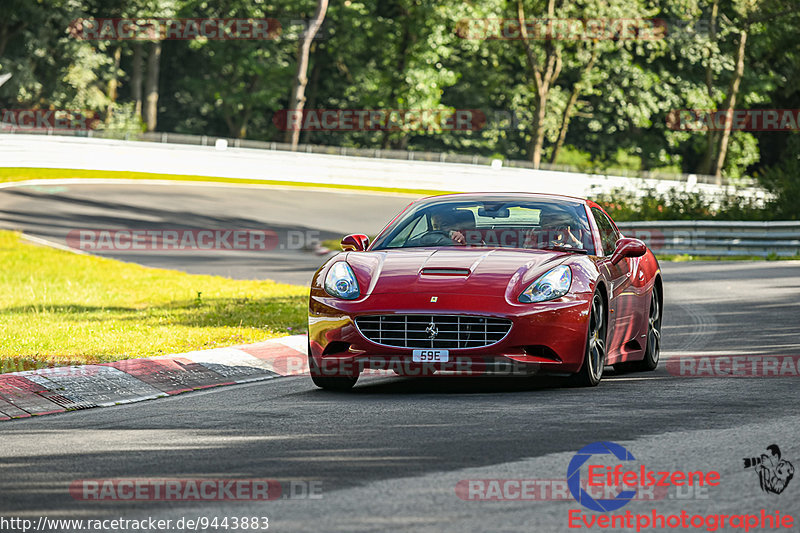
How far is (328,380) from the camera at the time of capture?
8.73 m

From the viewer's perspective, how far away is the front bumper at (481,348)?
8.06 meters

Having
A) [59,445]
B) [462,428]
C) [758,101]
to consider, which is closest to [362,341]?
[462,428]

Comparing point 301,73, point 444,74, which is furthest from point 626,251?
point 444,74

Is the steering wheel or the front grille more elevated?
the steering wheel

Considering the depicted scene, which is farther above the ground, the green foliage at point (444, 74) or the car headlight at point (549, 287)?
the green foliage at point (444, 74)

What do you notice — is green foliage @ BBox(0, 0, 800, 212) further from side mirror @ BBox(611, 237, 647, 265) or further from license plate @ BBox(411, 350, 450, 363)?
license plate @ BBox(411, 350, 450, 363)

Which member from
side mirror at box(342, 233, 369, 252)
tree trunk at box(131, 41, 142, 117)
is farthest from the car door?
tree trunk at box(131, 41, 142, 117)

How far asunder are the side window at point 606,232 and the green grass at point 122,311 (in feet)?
11.6

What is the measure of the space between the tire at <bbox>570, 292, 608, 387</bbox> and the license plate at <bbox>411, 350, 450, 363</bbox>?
40.0 inches

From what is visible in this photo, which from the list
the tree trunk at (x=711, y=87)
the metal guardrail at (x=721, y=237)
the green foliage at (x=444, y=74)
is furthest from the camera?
the tree trunk at (x=711, y=87)

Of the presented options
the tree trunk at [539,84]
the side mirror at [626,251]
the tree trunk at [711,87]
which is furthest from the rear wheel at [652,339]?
the tree trunk at [711,87]

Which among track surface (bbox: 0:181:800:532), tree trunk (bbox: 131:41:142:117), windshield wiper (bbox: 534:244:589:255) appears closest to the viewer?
track surface (bbox: 0:181:800:532)

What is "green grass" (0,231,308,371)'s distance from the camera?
10766mm

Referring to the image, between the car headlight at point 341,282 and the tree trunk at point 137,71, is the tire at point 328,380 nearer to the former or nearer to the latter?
the car headlight at point 341,282
